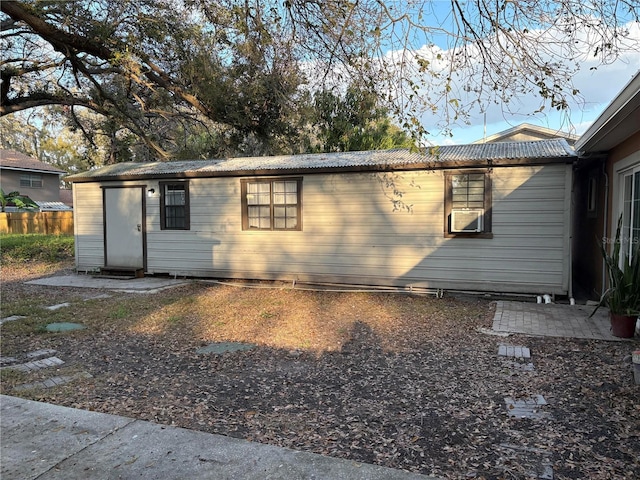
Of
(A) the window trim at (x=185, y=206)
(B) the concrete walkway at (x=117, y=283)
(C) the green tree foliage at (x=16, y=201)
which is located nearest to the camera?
(B) the concrete walkway at (x=117, y=283)

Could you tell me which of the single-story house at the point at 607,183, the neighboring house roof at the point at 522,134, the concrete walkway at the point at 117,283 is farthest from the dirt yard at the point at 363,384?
the neighboring house roof at the point at 522,134

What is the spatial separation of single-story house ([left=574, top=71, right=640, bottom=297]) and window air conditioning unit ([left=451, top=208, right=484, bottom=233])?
1.79 meters

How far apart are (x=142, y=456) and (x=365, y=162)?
6679 mm

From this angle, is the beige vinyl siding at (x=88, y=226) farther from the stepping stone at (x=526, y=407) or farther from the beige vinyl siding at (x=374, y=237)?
the stepping stone at (x=526, y=407)

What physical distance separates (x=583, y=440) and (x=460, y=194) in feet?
18.0

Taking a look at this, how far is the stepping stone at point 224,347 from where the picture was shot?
16.3 feet

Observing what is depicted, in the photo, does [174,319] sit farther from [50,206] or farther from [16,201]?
[50,206]

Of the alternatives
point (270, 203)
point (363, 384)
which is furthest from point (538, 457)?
point (270, 203)

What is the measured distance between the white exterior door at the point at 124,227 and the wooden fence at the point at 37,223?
10295 mm

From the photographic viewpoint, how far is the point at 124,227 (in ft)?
33.8

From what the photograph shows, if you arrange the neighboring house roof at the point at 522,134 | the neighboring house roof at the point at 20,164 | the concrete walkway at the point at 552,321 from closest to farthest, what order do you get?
the concrete walkway at the point at 552,321, the neighboring house roof at the point at 522,134, the neighboring house roof at the point at 20,164

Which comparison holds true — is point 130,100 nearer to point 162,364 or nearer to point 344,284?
point 344,284

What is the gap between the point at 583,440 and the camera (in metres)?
2.83

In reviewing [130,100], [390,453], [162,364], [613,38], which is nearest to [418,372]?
[390,453]
